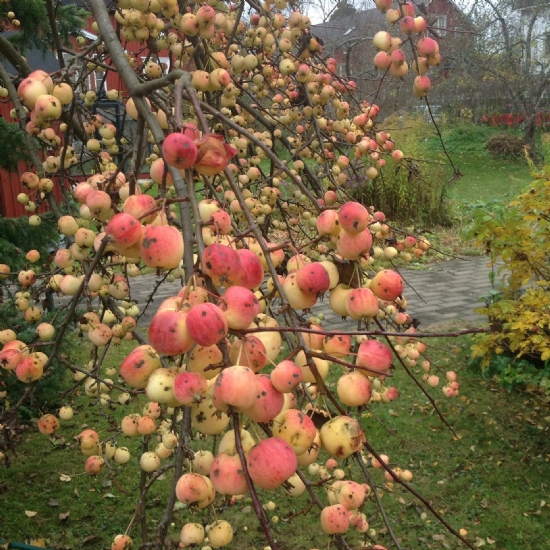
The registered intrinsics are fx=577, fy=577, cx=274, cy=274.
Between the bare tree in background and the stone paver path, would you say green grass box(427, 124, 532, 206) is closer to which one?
the bare tree in background

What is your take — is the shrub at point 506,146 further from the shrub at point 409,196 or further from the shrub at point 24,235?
the shrub at point 24,235

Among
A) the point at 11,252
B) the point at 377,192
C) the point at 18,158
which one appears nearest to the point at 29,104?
the point at 11,252

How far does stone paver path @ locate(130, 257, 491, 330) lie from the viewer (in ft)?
18.0

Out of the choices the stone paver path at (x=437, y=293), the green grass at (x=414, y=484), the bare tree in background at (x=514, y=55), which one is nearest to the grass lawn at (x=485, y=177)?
the bare tree in background at (x=514, y=55)

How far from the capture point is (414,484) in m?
3.25

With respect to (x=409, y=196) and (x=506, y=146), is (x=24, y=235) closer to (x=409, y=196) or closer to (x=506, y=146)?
(x=409, y=196)

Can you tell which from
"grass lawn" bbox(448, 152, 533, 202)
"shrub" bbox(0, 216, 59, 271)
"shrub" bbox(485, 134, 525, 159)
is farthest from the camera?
"shrub" bbox(485, 134, 525, 159)

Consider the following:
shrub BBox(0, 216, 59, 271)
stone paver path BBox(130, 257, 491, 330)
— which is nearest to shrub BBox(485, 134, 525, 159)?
stone paver path BBox(130, 257, 491, 330)

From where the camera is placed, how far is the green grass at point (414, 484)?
2.87 meters

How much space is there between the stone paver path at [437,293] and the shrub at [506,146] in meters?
10.2

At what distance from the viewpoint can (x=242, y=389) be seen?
2.12ft

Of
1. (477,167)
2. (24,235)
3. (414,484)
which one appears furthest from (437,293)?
(477,167)

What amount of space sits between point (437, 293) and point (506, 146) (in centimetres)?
1236

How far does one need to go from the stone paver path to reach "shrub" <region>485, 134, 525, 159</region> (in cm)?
1023
